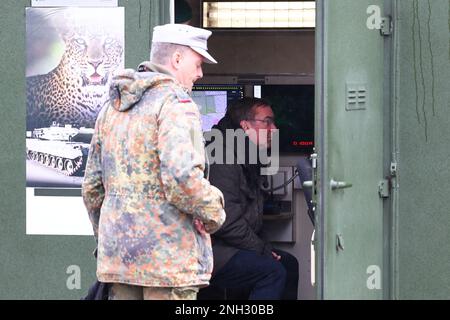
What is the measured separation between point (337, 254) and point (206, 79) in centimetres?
292

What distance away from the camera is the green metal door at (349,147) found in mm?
5609

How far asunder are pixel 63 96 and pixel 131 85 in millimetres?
1926

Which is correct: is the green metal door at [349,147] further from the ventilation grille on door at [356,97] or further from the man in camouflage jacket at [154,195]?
the man in camouflage jacket at [154,195]

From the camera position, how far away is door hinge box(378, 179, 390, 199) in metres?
6.80

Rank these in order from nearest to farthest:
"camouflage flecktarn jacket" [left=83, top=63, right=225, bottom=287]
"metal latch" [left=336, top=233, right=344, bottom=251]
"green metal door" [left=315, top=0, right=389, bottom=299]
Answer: "camouflage flecktarn jacket" [left=83, top=63, right=225, bottom=287], "green metal door" [left=315, top=0, right=389, bottom=299], "metal latch" [left=336, top=233, right=344, bottom=251]

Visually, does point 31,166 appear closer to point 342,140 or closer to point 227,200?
point 227,200

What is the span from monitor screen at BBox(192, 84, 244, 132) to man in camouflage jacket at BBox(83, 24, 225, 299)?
3.21m

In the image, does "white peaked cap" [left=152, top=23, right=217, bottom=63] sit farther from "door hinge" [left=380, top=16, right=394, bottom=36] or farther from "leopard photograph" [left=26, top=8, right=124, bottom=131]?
"door hinge" [left=380, top=16, right=394, bottom=36]

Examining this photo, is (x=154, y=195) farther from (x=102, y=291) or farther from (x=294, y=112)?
(x=294, y=112)

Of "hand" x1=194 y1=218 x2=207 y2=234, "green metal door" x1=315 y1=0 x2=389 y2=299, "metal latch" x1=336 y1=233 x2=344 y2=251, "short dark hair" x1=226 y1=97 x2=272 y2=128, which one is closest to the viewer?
"hand" x1=194 y1=218 x2=207 y2=234

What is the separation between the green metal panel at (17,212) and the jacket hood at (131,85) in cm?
194

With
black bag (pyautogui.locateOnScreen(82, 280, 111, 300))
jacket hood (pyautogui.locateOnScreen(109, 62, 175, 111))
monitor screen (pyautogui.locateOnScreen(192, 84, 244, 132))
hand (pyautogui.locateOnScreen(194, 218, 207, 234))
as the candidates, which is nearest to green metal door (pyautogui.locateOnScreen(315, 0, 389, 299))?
hand (pyautogui.locateOnScreen(194, 218, 207, 234))

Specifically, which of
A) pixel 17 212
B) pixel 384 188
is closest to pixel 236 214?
pixel 384 188

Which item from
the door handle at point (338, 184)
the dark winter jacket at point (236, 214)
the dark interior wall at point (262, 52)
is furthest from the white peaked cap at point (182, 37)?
the dark interior wall at point (262, 52)
